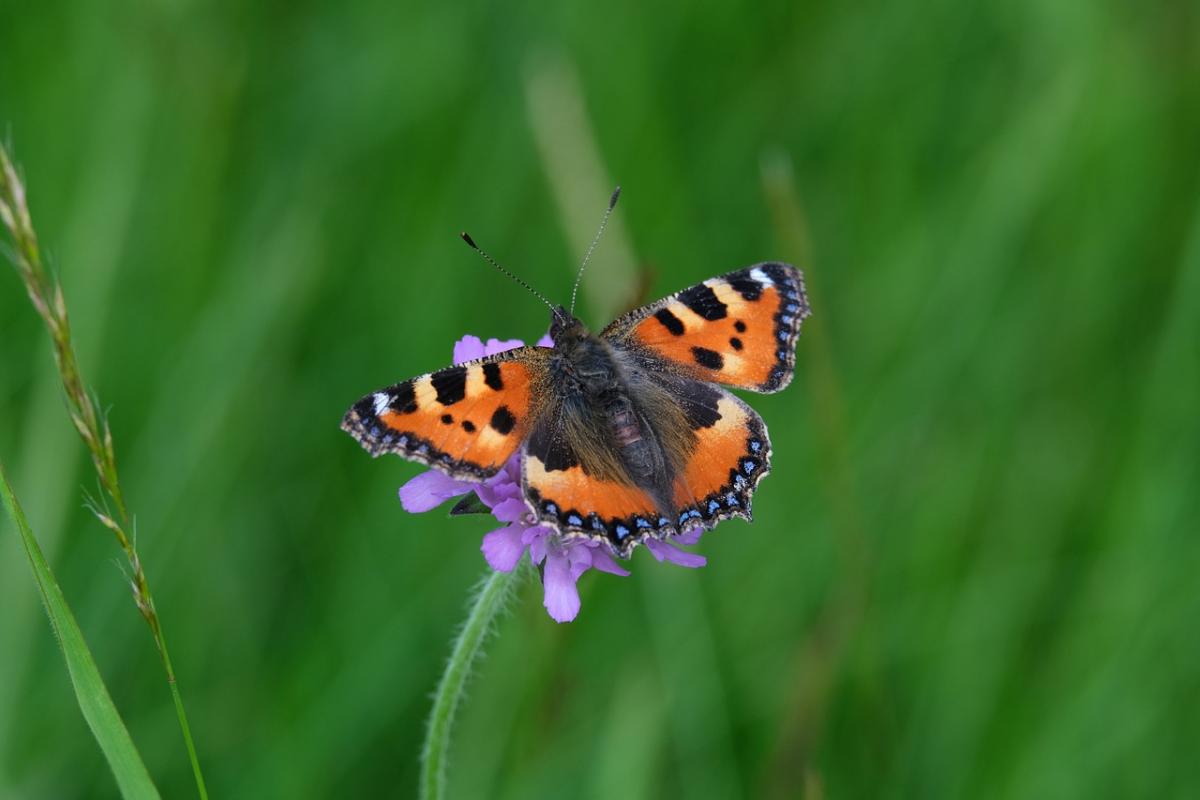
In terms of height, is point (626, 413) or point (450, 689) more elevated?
point (626, 413)

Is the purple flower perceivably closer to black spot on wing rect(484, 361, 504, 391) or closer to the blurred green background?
black spot on wing rect(484, 361, 504, 391)

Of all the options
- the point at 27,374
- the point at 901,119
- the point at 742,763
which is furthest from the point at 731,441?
the point at 901,119

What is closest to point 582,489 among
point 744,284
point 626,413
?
point 626,413

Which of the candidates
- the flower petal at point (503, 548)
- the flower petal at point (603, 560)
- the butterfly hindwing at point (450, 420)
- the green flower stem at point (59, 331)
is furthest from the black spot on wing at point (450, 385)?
the green flower stem at point (59, 331)

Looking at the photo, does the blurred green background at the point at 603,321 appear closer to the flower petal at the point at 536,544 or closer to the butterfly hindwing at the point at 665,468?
the butterfly hindwing at the point at 665,468

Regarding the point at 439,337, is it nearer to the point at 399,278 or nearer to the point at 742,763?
the point at 399,278

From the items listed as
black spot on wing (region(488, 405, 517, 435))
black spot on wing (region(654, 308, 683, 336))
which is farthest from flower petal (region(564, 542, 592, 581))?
black spot on wing (region(654, 308, 683, 336))

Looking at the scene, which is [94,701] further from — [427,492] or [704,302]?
[704,302]
